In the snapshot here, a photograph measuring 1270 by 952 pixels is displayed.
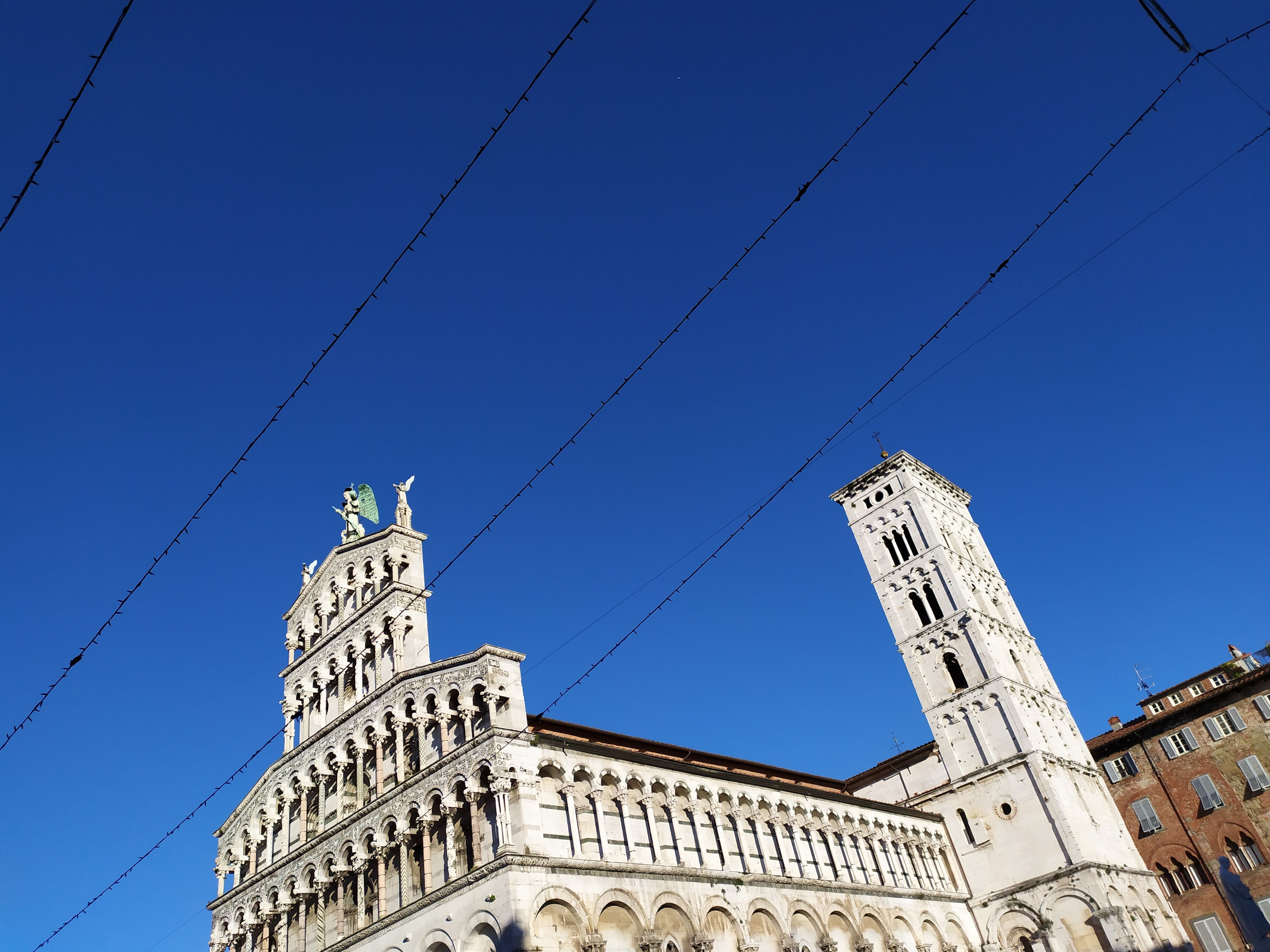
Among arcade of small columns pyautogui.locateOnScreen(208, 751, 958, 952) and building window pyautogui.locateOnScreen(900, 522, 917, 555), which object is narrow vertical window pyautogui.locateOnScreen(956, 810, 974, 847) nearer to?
arcade of small columns pyautogui.locateOnScreen(208, 751, 958, 952)

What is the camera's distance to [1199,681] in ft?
185

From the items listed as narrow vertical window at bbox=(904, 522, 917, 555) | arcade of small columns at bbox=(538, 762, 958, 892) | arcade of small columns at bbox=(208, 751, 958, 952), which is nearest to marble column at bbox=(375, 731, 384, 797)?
arcade of small columns at bbox=(208, 751, 958, 952)

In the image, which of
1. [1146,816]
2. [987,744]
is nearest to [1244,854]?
[1146,816]

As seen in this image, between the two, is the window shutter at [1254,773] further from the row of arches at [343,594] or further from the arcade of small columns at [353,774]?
the row of arches at [343,594]

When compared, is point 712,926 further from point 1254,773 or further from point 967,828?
point 1254,773

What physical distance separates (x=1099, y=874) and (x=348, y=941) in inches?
1263

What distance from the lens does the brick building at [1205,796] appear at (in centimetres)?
4525

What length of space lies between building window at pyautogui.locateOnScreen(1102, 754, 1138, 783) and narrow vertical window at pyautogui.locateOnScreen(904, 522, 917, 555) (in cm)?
1742

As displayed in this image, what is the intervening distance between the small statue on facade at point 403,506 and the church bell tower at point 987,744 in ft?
96.3

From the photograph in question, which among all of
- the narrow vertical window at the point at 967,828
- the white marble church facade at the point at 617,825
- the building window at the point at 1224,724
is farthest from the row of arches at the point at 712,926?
the building window at the point at 1224,724

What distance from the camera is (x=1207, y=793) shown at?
4784 cm

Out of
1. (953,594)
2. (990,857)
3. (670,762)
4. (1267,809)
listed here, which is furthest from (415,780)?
(1267,809)

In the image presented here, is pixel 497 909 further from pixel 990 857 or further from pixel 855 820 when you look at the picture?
pixel 990 857

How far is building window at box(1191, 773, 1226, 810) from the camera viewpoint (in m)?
47.3
